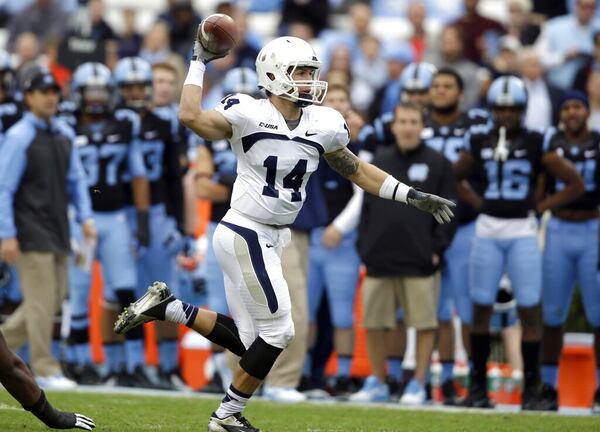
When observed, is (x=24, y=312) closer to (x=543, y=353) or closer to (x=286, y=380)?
(x=286, y=380)

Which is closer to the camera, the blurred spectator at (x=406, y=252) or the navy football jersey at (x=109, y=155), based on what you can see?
the blurred spectator at (x=406, y=252)

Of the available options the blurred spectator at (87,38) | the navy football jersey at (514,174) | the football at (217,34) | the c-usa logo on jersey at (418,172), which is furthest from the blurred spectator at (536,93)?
the football at (217,34)

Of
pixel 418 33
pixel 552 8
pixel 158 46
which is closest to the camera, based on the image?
pixel 418 33

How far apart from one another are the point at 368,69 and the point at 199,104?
24.0 feet

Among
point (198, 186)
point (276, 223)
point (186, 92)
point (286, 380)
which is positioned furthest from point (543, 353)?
point (186, 92)

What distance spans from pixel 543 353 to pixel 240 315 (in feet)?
10.8

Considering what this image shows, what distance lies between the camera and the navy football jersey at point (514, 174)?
374 inches

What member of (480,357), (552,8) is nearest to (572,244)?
(480,357)

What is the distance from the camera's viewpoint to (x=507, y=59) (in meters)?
12.8

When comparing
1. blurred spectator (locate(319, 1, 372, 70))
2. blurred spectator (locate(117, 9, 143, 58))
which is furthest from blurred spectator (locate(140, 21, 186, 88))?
blurred spectator (locate(319, 1, 372, 70))

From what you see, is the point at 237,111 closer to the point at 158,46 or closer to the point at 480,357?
the point at 480,357

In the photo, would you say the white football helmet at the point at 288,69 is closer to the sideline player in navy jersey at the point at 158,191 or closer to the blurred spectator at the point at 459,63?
the sideline player in navy jersey at the point at 158,191

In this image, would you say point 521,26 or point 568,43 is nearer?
point 568,43

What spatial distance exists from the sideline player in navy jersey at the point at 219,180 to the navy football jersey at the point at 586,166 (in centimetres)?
221
